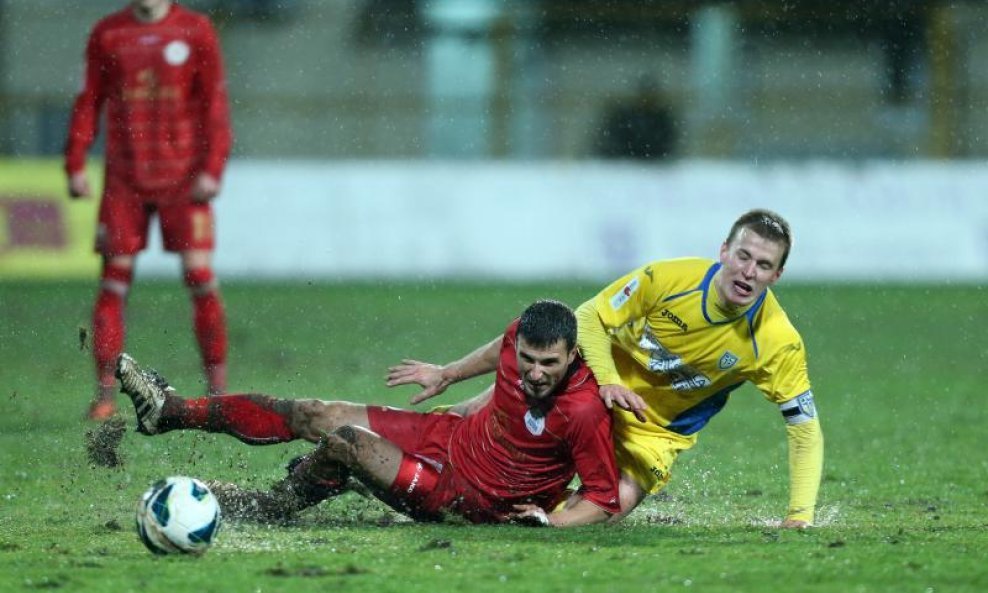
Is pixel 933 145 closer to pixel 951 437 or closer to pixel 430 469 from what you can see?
pixel 951 437

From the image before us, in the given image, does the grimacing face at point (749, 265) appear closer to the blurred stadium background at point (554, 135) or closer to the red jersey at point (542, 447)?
the red jersey at point (542, 447)

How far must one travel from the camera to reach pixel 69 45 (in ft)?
86.1

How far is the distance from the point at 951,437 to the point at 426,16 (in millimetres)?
17216

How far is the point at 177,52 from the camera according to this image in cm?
949

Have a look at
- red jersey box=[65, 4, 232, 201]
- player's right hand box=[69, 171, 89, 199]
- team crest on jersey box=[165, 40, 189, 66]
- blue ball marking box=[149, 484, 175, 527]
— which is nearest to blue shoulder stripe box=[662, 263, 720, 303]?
blue ball marking box=[149, 484, 175, 527]

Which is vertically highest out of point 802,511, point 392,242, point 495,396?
point 495,396

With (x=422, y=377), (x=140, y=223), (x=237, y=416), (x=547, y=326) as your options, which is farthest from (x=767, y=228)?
(x=140, y=223)

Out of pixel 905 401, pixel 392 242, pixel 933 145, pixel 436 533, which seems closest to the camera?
pixel 436 533

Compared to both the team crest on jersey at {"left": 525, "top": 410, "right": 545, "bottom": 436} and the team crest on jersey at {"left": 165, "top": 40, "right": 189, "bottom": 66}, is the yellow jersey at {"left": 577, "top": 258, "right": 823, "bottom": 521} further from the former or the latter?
the team crest on jersey at {"left": 165, "top": 40, "right": 189, "bottom": 66}

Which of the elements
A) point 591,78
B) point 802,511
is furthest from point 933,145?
point 802,511

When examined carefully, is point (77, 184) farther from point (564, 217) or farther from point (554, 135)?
point (554, 135)

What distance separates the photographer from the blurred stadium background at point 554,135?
1805cm

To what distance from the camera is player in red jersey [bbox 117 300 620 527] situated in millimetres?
5988

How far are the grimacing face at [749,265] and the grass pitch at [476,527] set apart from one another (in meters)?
0.88
